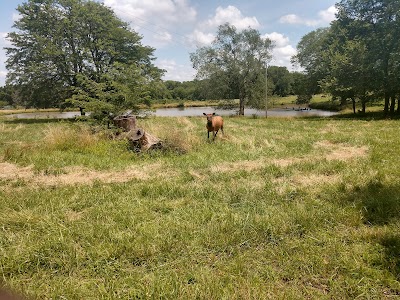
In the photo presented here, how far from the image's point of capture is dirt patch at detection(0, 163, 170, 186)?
6.80 metres

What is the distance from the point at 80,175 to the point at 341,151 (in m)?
8.74

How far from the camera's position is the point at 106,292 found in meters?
2.87

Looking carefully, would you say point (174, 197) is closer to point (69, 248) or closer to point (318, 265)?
point (69, 248)

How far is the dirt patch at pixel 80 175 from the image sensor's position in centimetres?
680

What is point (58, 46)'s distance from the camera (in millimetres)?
30953

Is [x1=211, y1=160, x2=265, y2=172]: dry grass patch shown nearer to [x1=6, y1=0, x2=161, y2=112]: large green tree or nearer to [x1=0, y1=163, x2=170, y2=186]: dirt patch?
[x1=0, y1=163, x2=170, y2=186]: dirt patch

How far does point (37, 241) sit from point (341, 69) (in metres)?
29.6

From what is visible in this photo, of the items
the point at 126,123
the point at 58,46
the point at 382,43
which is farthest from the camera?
the point at 58,46

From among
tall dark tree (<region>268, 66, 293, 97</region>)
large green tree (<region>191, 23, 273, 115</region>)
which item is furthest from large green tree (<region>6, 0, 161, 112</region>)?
tall dark tree (<region>268, 66, 293, 97</region>)

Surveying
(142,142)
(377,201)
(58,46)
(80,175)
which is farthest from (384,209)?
(58,46)

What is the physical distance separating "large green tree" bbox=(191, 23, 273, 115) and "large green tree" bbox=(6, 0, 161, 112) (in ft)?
34.1

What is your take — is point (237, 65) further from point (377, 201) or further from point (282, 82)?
point (282, 82)

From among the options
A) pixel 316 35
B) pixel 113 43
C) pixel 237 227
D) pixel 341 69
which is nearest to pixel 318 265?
pixel 237 227

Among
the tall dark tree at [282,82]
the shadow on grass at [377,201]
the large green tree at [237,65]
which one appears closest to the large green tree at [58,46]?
the large green tree at [237,65]
